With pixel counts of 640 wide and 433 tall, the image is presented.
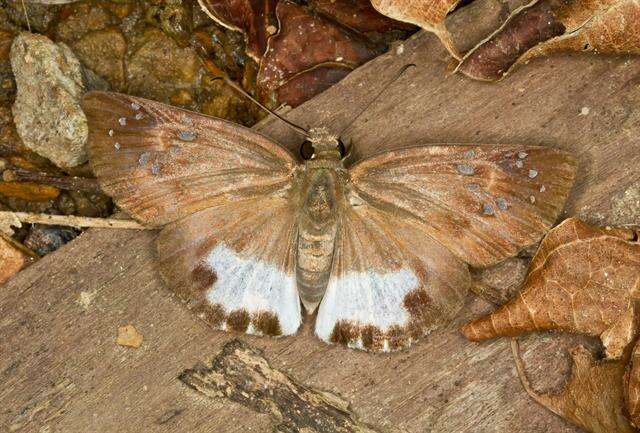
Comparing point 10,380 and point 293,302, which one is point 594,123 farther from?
point 10,380

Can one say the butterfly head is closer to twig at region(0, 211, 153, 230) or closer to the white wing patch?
the white wing patch

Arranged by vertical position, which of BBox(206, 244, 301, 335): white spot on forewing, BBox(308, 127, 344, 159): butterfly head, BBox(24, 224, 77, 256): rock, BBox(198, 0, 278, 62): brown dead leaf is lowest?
BBox(24, 224, 77, 256): rock

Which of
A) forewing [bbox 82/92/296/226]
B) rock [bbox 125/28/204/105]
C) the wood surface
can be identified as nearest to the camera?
forewing [bbox 82/92/296/226]

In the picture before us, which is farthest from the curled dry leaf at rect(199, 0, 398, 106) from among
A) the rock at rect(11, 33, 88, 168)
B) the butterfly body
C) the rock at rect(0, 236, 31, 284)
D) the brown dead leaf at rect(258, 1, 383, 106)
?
the rock at rect(0, 236, 31, 284)

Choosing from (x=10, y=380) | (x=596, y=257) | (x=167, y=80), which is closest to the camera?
Result: (x=596, y=257)

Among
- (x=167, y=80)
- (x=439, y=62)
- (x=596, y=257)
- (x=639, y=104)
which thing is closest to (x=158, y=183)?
(x=167, y=80)

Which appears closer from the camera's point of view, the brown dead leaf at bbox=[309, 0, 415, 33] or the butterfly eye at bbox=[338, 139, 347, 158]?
the butterfly eye at bbox=[338, 139, 347, 158]

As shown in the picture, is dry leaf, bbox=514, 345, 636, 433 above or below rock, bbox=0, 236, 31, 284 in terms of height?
above
